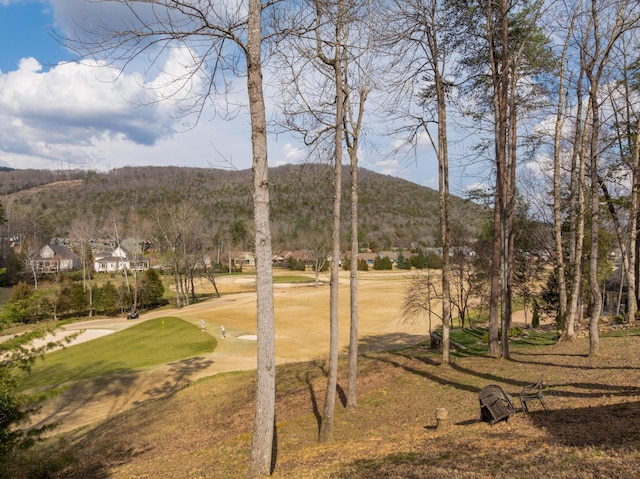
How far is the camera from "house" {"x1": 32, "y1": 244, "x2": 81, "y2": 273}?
272 feet

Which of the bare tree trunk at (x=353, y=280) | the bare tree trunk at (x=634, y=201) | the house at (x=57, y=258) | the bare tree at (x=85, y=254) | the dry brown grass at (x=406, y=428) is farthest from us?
the house at (x=57, y=258)

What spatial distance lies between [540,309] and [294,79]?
28552mm

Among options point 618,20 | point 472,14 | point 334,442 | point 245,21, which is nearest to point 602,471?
point 334,442

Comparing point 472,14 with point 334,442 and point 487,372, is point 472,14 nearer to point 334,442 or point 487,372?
point 487,372

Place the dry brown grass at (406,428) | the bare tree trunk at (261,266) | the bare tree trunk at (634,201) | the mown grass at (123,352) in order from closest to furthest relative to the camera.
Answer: the dry brown grass at (406,428) → the bare tree trunk at (261,266) → the bare tree trunk at (634,201) → the mown grass at (123,352)

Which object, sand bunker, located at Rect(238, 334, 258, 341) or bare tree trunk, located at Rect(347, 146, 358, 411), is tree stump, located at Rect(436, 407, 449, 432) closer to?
bare tree trunk, located at Rect(347, 146, 358, 411)

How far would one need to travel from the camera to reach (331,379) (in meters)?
9.52

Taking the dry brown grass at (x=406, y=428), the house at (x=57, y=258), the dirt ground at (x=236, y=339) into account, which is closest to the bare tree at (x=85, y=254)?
the dirt ground at (x=236, y=339)

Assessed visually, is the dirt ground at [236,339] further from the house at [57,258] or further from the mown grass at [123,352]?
the house at [57,258]

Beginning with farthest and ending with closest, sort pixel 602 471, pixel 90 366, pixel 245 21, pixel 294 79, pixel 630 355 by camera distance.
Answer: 1. pixel 90 366
2. pixel 630 355
3. pixel 294 79
4. pixel 245 21
5. pixel 602 471

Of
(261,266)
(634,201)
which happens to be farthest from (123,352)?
(634,201)

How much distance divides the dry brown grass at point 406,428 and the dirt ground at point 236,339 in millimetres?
2813

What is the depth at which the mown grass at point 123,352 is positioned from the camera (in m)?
22.2

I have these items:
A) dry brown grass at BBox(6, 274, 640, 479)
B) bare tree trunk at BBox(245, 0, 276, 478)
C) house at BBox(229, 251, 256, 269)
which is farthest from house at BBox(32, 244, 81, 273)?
bare tree trunk at BBox(245, 0, 276, 478)
